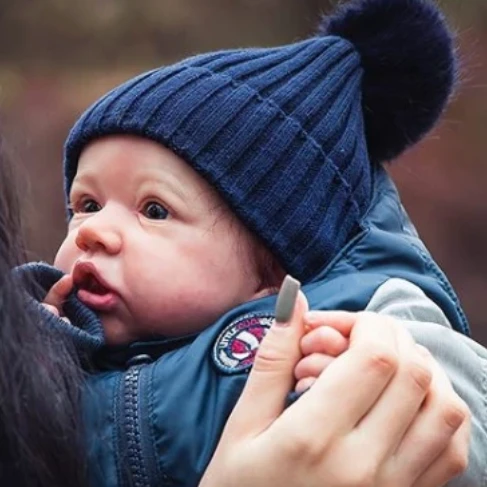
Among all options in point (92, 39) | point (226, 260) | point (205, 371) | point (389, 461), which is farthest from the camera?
point (92, 39)

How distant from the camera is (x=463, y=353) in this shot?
126 cm

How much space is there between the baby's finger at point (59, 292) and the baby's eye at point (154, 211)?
0.09 metres

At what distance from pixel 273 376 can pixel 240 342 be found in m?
0.18

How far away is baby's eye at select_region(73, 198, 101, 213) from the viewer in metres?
1.32

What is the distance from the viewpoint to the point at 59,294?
1.24 m

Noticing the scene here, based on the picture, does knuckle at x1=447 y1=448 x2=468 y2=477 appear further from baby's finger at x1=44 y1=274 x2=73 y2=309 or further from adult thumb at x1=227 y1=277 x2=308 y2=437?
baby's finger at x1=44 y1=274 x2=73 y2=309

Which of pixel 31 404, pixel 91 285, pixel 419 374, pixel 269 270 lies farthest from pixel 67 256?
pixel 419 374

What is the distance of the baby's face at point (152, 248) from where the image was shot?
125cm

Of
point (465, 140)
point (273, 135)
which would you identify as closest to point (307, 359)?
point (273, 135)

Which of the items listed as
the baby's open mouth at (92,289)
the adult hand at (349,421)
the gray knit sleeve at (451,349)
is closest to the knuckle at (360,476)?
the adult hand at (349,421)

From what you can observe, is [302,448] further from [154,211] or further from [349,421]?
[154,211]

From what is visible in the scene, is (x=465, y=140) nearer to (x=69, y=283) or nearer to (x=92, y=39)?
(x=92, y=39)

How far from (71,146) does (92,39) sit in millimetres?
4931

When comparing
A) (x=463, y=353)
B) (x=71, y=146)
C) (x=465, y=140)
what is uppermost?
(x=71, y=146)
